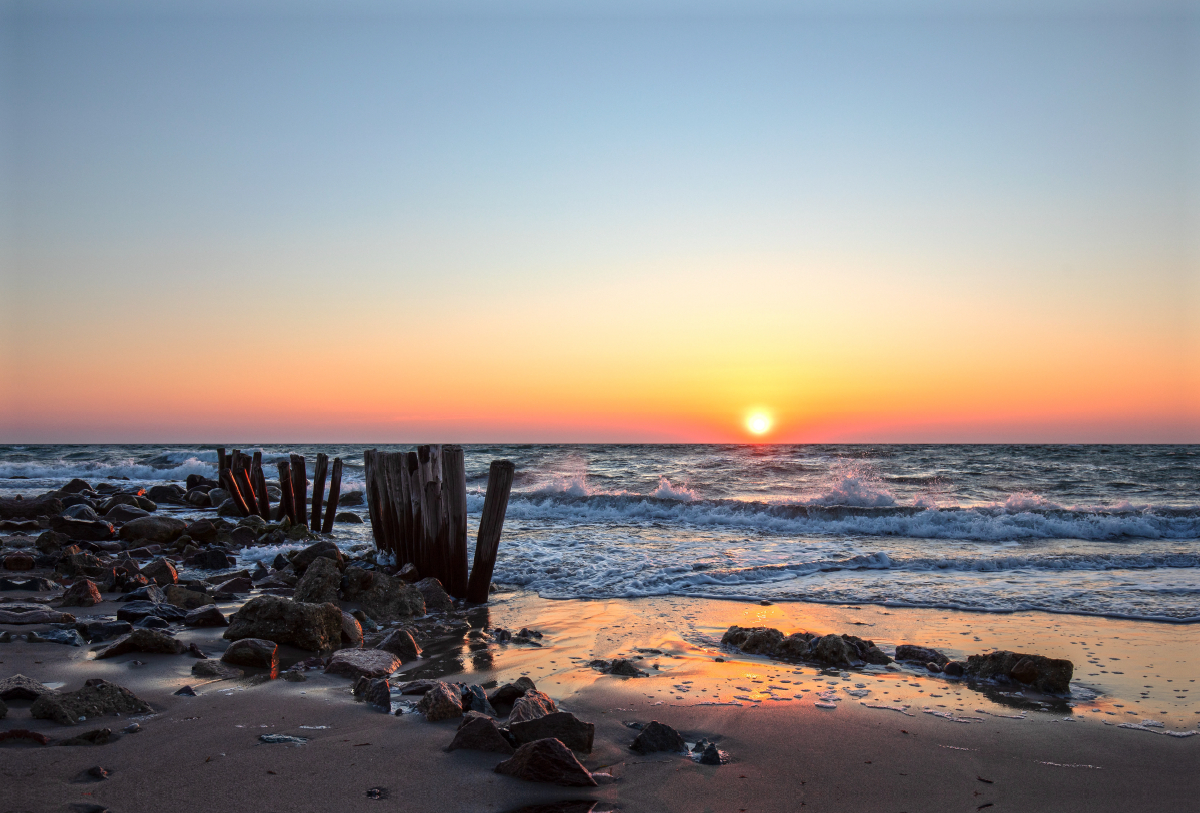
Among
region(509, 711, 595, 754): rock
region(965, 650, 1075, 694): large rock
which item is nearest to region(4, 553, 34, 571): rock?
region(509, 711, 595, 754): rock

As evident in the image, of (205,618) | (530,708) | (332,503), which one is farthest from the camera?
(332,503)

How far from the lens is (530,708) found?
13.4ft

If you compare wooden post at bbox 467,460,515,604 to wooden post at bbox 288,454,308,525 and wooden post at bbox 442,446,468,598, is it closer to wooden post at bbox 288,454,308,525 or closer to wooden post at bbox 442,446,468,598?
wooden post at bbox 442,446,468,598

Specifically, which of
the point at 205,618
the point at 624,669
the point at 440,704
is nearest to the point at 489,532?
the point at 205,618

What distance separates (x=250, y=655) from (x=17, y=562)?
637 centimetres

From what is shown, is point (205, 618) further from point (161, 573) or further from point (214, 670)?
point (161, 573)

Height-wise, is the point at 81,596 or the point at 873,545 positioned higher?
the point at 81,596

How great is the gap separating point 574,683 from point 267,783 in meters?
2.35

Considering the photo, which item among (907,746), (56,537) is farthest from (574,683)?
(56,537)

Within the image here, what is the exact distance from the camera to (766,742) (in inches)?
161

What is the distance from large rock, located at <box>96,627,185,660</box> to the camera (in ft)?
17.6

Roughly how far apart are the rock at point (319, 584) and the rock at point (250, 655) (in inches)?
87.2

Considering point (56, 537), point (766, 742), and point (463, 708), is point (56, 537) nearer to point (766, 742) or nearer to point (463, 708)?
point (463, 708)

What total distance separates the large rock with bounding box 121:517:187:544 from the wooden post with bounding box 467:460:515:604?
700 cm
